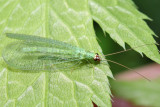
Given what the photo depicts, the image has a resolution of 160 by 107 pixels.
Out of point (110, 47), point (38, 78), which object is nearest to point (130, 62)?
point (110, 47)

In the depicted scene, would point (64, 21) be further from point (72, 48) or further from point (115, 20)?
point (115, 20)

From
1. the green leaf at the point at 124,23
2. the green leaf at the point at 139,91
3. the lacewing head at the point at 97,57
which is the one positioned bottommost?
the green leaf at the point at 139,91

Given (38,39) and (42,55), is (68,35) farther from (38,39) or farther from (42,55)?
(42,55)

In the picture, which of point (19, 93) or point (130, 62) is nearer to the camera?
point (19, 93)

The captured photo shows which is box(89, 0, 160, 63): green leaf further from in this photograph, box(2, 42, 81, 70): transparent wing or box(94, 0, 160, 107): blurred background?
box(94, 0, 160, 107): blurred background

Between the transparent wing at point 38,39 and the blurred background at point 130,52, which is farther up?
the transparent wing at point 38,39

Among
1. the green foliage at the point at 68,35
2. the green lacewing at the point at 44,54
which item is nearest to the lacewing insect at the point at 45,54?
the green lacewing at the point at 44,54

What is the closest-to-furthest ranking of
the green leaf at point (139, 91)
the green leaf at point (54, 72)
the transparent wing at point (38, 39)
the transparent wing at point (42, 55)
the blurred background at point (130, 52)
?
the green leaf at point (54, 72) < the transparent wing at point (38, 39) < the transparent wing at point (42, 55) < the green leaf at point (139, 91) < the blurred background at point (130, 52)

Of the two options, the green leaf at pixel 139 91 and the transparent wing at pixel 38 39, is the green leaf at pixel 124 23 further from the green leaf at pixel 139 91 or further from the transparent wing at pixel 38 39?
the green leaf at pixel 139 91
